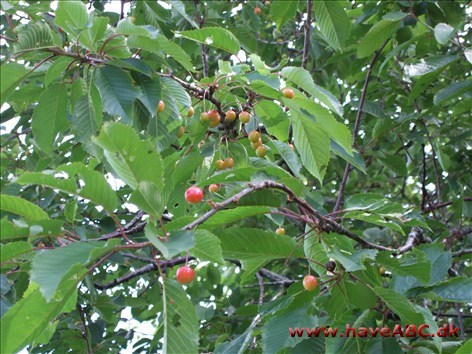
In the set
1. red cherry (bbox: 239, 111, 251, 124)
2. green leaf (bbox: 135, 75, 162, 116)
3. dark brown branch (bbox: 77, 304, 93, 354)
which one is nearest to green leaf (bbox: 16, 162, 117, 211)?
green leaf (bbox: 135, 75, 162, 116)

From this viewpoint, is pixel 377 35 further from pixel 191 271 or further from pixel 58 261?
pixel 58 261

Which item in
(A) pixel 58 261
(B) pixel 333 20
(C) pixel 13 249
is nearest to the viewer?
(A) pixel 58 261

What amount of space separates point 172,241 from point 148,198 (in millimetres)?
110

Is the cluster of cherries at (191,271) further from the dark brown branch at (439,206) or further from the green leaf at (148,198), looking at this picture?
the dark brown branch at (439,206)

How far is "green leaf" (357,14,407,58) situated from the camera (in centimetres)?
292

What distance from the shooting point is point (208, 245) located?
1.30 metres

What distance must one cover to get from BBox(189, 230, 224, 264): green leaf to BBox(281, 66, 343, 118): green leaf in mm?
605

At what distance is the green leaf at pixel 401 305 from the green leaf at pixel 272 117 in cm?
64

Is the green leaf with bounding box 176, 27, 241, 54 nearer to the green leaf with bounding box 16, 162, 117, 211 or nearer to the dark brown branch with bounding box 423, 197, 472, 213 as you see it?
the green leaf with bounding box 16, 162, 117, 211

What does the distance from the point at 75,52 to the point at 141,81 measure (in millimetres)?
216

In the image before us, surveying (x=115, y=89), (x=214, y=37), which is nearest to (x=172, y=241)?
(x=115, y=89)

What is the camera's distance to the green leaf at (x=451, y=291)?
5.63ft

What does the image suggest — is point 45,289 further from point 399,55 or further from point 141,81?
point 399,55

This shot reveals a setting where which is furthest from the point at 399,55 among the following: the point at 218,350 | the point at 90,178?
the point at 90,178
